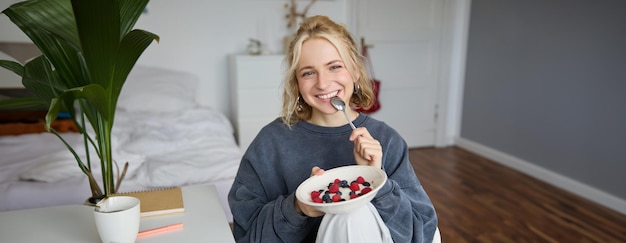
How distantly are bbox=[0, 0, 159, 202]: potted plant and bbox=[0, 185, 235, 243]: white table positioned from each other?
114mm

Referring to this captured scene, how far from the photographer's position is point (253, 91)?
3.31 meters

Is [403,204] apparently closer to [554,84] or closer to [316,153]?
[316,153]

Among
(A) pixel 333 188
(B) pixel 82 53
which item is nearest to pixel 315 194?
(A) pixel 333 188

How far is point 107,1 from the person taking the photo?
2.64ft

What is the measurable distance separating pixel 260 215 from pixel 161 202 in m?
0.26

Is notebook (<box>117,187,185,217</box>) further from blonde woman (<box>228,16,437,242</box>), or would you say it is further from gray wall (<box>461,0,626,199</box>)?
gray wall (<box>461,0,626,199</box>)

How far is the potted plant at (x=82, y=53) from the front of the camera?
79 centimetres

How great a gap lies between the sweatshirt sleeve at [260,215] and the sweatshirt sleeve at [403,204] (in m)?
0.19

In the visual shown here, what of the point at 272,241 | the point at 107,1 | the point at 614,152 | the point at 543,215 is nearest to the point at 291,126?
the point at 272,241

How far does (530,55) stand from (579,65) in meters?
0.42

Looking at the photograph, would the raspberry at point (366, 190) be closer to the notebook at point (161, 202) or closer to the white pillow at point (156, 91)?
the notebook at point (161, 202)

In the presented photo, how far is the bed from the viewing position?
1.69 meters

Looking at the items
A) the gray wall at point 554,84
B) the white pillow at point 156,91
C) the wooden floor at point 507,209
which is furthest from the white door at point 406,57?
the white pillow at point 156,91

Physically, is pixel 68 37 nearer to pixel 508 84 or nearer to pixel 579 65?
pixel 579 65
